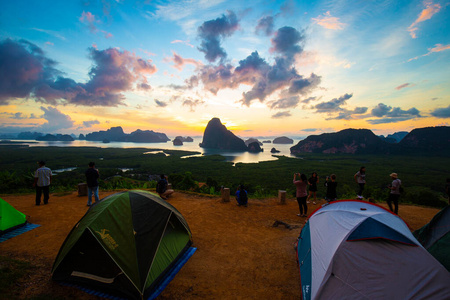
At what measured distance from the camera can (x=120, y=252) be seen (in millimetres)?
3887

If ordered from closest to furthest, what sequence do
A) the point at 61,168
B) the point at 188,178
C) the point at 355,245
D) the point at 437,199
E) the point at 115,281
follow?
the point at 355,245 → the point at 115,281 → the point at 437,199 → the point at 188,178 → the point at 61,168

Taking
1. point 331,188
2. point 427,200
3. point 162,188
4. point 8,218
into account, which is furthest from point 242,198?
point 427,200

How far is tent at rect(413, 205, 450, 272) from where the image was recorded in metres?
3.69

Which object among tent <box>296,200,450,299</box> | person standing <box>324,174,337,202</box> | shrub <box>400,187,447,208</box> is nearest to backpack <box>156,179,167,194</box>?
tent <box>296,200,450,299</box>

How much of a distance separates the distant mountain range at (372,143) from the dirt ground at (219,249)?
112 metres

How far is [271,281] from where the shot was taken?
4.23 m

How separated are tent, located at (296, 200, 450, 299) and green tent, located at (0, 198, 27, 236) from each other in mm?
8807

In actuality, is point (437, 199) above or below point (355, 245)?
below

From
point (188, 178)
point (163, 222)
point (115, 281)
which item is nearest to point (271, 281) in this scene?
point (163, 222)

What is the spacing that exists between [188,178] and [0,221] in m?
8.68

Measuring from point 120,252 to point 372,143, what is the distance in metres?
130

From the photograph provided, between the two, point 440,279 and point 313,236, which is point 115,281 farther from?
point 440,279

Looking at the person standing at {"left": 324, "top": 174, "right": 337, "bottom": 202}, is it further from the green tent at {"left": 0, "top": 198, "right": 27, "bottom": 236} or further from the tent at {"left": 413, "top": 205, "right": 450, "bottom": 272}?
the green tent at {"left": 0, "top": 198, "right": 27, "bottom": 236}

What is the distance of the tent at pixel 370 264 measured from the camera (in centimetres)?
278
